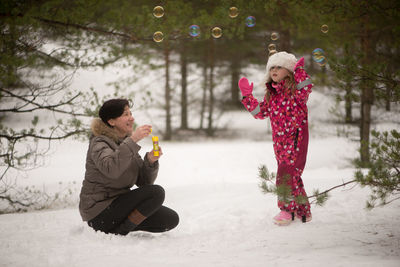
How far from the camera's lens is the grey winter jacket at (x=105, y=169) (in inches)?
132

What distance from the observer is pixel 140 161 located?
382 centimetres

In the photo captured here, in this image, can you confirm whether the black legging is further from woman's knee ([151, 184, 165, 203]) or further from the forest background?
the forest background

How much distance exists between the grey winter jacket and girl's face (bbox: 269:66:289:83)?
1.53m

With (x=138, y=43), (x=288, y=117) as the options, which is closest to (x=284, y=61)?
(x=288, y=117)

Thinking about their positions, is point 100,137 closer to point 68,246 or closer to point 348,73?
point 68,246

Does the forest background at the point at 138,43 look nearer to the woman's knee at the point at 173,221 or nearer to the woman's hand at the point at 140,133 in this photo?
the woman's hand at the point at 140,133

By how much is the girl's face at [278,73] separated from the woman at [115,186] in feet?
4.51

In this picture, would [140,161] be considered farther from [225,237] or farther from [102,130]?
[225,237]

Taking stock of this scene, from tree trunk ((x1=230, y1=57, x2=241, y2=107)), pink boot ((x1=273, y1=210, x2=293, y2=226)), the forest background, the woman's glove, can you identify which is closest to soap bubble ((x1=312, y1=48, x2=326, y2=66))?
the forest background

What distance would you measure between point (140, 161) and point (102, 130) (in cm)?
49

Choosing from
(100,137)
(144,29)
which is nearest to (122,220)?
(100,137)

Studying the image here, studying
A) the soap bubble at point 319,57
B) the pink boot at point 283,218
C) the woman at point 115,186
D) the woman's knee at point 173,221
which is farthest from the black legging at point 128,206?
the soap bubble at point 319,57

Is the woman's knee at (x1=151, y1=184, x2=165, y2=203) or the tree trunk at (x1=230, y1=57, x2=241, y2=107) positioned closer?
the woman's knee at (x1=151, y1=184, x2=165, y2=203)

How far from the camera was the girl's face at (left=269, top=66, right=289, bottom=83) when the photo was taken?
3.89m
